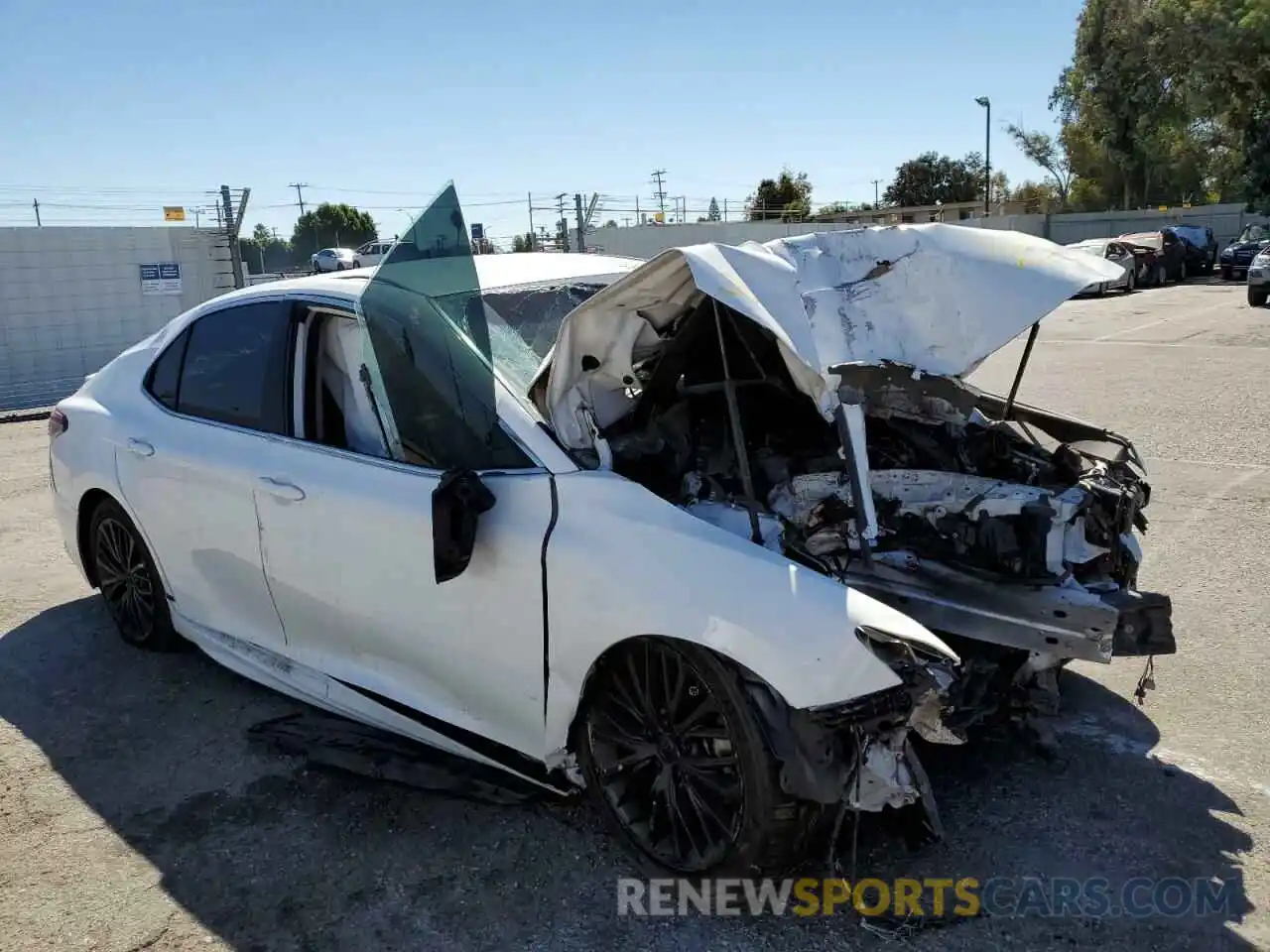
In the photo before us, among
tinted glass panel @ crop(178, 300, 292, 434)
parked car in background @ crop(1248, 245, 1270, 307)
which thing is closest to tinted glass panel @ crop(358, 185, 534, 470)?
tinted glass panel @ crop(178, 300, 292, 434)

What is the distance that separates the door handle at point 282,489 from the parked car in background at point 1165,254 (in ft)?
100

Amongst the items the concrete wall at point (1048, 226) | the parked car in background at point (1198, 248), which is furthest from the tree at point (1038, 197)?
the parked car in background at point (1198, 248)

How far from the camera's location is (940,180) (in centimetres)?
6888

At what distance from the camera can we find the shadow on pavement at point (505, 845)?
2.81m

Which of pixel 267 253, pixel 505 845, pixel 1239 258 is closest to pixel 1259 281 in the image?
pixel 1239 258

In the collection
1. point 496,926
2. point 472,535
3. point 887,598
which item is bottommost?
point 496,926

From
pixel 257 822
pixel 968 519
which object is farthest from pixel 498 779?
pixel 968 519

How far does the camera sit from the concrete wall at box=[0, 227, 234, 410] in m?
14.5

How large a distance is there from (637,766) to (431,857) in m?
0.73

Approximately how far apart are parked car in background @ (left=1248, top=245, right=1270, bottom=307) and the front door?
20945mm

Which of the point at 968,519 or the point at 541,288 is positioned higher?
the point at 541,288

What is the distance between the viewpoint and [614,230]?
3600 cm

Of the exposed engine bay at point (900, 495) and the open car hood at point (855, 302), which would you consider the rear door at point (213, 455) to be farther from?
the exposed engine bay at point (900, 495)

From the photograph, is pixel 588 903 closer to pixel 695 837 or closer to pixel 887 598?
pixel 695 837
